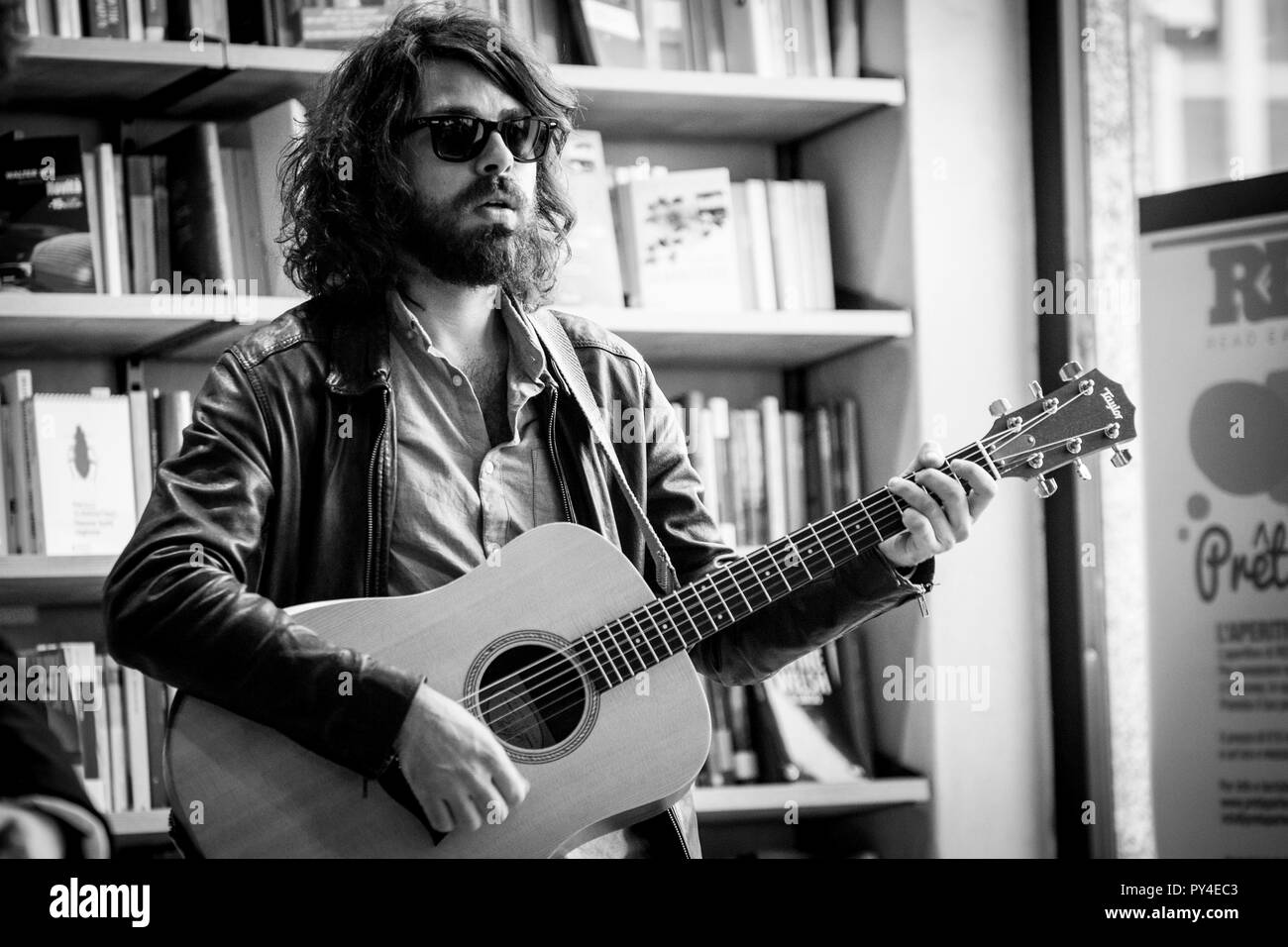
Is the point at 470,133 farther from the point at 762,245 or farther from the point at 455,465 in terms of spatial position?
the point at 762,245

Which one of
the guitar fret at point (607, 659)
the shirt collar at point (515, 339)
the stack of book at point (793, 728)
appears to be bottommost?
the stack of book at point (793, 728)

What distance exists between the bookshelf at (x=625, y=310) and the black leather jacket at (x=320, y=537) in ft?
1.76

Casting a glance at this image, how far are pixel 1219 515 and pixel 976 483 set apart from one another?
57 centimetres

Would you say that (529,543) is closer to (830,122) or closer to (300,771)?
(300,771)

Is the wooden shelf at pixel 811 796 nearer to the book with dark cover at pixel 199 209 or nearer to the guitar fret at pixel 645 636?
the guitar fret at pixel 645 636

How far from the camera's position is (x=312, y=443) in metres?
1.63

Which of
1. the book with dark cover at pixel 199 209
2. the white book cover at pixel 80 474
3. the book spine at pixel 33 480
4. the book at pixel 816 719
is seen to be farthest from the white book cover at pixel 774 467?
the book spine at pixel 33 480

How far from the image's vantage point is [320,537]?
1.60m

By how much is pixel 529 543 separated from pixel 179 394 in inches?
33.7

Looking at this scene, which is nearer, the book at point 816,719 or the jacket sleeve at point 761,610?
the jacket sleeve at point 761,610

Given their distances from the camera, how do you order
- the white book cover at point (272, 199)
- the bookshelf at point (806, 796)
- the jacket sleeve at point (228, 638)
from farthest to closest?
1. the bookshelf at point (806, 796)
2. the white book cover at point (272, 199)
3. the jacket sleeve at point (228, 638)

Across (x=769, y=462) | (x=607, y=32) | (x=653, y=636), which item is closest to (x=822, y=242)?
(x=769, y=462)

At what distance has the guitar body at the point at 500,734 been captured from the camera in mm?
1506

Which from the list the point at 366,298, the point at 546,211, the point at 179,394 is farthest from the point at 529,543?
the point at 179,394
